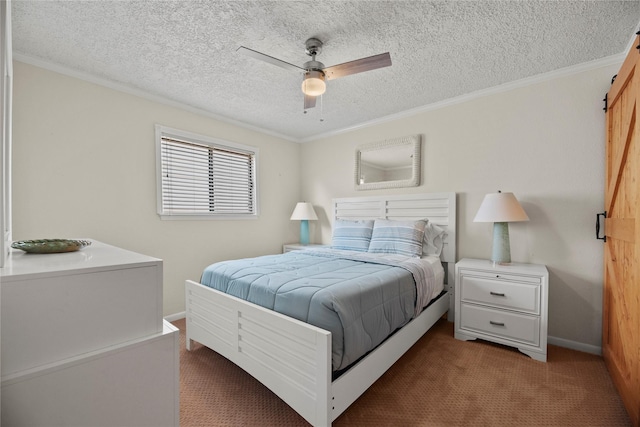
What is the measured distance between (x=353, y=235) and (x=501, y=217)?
1.49 meters

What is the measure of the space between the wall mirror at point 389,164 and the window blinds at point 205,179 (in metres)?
1.54

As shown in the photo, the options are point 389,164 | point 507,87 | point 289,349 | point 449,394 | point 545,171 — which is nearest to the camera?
point 289,349

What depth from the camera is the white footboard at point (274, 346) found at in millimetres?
1391

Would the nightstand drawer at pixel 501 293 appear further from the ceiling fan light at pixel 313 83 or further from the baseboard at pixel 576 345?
the ceiling fan light at pixel 313 83

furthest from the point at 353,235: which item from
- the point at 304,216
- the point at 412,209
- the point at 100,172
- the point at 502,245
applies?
the point at 100,172

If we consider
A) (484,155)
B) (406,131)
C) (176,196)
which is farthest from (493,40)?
(176,196)

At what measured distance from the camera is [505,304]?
232cm

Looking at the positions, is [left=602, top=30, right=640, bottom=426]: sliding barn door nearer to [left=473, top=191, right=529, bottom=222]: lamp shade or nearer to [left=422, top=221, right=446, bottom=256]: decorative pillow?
[left=473, top=191, right=529, bottom=222]: lamp shade

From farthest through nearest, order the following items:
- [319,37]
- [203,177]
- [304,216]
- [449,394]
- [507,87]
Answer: [304,216] < [203,177] < [507,87] < [319,37] < [449,394]

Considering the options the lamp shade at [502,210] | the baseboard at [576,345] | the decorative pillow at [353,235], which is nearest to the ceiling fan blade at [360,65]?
the lamp shade at [502,210]

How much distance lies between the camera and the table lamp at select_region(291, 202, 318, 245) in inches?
159

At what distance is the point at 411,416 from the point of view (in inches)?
62.9

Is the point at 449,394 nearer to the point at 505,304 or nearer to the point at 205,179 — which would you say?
the point at 505,304

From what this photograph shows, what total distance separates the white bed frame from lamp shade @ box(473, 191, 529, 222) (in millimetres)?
942
